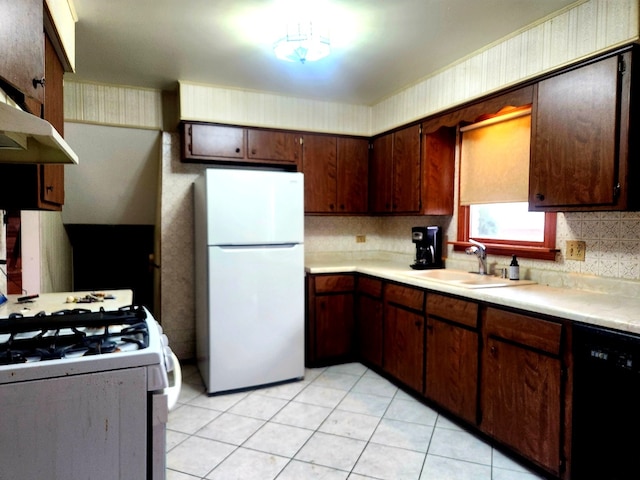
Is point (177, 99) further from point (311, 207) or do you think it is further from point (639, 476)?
point (639, 476)

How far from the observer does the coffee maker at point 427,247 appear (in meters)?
3.22

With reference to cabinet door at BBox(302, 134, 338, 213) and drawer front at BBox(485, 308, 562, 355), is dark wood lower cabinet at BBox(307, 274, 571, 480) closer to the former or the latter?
drawer front at BBox(485, 308, 562, 355)

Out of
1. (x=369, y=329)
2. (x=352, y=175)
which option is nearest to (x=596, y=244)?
(x=369, y=329)

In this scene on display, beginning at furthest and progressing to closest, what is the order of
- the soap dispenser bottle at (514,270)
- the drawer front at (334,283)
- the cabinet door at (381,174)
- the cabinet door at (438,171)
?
the cabinet door at (381,174)
the drawer front at (334,283)
the cabinet door at (438,171)
the soap dispenser bottle at (514,270)

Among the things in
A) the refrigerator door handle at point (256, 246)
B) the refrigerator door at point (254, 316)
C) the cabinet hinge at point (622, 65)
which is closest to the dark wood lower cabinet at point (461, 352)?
the refrigerator door at point (254, 316)

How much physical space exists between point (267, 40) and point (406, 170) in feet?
4.97

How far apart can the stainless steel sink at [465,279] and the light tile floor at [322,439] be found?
88 centimetres

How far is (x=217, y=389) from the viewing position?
9.32 feet

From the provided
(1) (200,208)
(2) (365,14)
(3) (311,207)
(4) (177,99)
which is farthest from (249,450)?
(4) (177,99)

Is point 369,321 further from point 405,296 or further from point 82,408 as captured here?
point 82,408

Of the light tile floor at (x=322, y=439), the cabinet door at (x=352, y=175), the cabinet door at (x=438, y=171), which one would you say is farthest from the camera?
the cabinet door at (x=352, y=175)

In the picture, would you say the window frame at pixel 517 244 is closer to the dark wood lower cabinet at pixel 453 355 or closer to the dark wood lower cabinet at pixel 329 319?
the dark wood lower cabinet at pixel 453 355

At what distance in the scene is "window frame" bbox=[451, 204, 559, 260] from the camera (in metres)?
2.43

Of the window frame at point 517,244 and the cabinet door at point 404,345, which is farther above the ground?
the window frame at point 517,244
